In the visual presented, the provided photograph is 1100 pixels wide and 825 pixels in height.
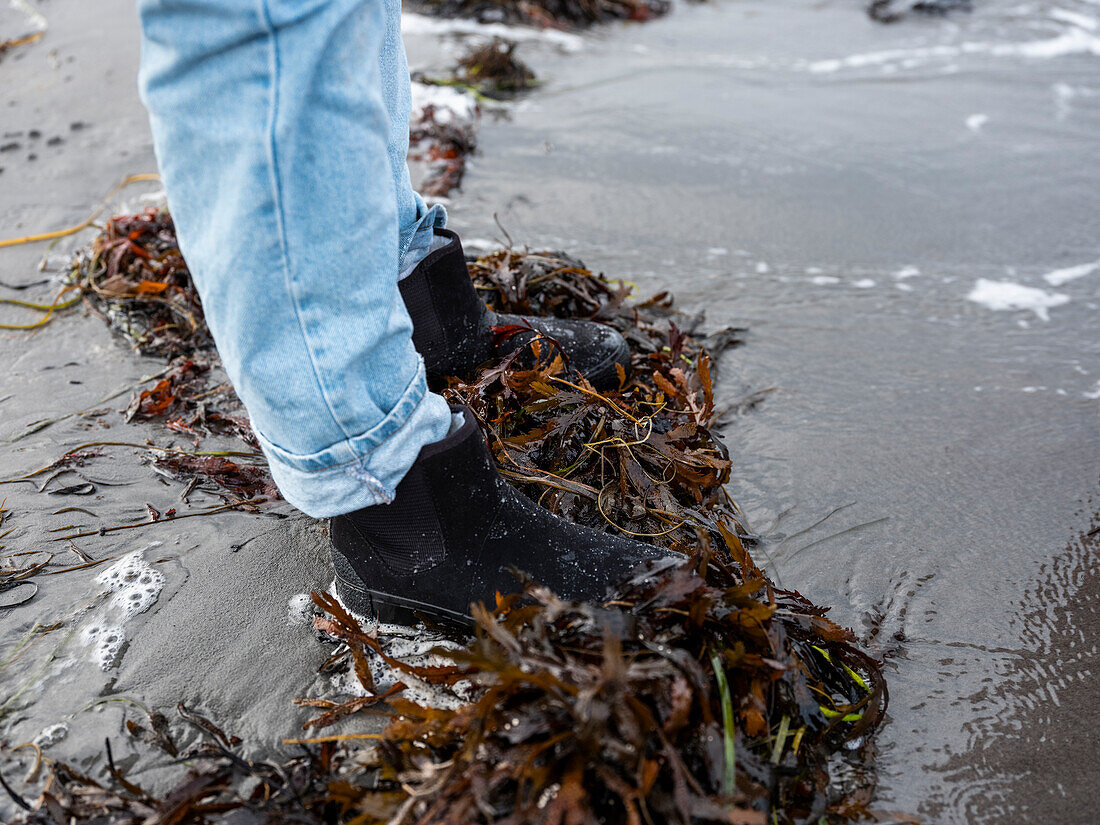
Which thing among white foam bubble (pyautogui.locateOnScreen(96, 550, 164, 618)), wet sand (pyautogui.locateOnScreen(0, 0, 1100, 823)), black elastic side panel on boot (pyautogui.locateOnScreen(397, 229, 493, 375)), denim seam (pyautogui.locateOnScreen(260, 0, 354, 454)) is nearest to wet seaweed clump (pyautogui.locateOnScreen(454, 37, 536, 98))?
wet sand (pyautogui.locateOnScreen(0, 0, 1100, 823))

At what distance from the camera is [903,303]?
2.88 metres

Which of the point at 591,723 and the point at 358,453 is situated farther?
the point at 358,453

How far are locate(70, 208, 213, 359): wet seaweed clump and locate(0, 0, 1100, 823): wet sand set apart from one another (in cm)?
13

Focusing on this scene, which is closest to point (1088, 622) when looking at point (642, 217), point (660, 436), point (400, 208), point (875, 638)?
point (875, 638)

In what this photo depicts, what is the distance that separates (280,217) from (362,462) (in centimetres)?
42

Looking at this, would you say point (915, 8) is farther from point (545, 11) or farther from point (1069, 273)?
point (1069, 273)

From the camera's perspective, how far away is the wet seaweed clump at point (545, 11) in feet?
19.0

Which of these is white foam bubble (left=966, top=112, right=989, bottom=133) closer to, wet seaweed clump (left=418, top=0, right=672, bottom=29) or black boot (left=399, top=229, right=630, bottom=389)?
wet seaweed clump (left=418, top=0, right=672, bottom=29)

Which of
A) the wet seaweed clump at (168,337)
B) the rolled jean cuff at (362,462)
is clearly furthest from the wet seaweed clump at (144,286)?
the rolled jean cuff at (362,462)

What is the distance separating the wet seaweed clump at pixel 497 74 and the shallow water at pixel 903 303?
24 cm

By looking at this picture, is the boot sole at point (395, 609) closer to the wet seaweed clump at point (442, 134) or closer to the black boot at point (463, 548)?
the black boot at point (463, 548)

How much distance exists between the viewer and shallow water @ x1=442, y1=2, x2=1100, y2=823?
4.99 ft

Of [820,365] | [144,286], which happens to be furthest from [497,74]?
[820,365]

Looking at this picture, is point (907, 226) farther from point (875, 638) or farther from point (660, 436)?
point (875, 638)
